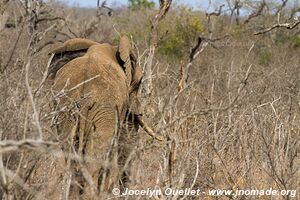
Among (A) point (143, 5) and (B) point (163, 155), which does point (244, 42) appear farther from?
(A) point (143, 5)

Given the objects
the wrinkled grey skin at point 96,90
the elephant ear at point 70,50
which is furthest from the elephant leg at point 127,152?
the elephant ear at point 70,50

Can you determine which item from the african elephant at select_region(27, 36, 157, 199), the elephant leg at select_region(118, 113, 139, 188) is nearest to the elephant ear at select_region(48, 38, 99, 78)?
the african elephant at select_region(27, 36, 157, 199)

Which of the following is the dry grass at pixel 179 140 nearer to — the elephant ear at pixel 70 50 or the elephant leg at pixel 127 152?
the elephant leg at pixel 127 152

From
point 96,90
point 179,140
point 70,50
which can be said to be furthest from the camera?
point 70,50

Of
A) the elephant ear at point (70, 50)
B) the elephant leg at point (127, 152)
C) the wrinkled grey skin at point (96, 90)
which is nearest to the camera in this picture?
the elephant leg at point (127, 152)

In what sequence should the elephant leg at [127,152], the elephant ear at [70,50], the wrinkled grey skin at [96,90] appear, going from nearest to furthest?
the elephant leg at [127,152], the wrinkled grey skin at [96,90], the elephant ear at [70,50]

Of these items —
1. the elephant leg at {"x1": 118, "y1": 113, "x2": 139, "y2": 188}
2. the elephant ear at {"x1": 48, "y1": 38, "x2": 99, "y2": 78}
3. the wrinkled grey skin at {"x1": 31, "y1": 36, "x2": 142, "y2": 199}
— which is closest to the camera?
the elephant leg at {"x1": 118, "y1": 113, "x2": 139, "y2": 188}

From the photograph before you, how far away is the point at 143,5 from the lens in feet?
106

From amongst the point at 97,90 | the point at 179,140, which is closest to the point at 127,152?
the point at 97,90

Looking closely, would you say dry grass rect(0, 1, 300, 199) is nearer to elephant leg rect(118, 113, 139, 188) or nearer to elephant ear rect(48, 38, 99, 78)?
elephant leg rect(118, 113, 139, 188)

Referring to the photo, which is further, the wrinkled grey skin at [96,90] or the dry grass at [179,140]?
the wrinkled grey skin at [96,90]

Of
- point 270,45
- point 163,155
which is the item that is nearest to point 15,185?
point 163,155

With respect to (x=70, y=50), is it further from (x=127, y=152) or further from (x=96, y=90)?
(x=127, y=152)

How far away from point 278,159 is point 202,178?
1176 mm
